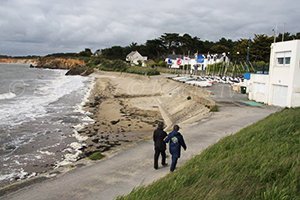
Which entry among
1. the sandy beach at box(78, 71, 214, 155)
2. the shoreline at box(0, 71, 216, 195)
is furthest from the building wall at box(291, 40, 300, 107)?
the shoreline at box(0, 71, 216, 195)

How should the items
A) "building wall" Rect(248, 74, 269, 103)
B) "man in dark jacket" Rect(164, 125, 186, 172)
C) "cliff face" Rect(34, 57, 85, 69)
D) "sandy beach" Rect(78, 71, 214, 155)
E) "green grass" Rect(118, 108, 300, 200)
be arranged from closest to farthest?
"green grass" Rect(118, 108, 300, 200) → "man in dark jacket" Rect(164, 125, 186, 172) → "sandy beach" Rect(78, 71, 214, 155) → "building wall" Rect(248, 74, 269, 103) → "cliff face" Rect(34, 57, 85, 69)

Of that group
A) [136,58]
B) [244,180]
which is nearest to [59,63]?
[136,58]

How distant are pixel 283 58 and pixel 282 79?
1.57 meters

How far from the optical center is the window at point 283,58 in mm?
24953

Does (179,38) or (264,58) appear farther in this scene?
(179,38)

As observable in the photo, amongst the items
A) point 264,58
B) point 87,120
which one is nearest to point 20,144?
point 87,120

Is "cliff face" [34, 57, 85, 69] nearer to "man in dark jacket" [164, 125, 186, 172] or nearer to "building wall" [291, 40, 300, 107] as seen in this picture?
"building wall" [291, 40, 300, 107]

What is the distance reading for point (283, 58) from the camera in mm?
25812

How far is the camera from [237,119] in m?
20.2

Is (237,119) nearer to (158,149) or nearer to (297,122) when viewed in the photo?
(297,122)

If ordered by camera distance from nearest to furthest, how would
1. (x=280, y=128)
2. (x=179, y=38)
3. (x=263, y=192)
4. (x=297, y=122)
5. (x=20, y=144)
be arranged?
1. (x=263, y=192)
2. (x=280, y=128)
3. (x=297, y=122)
4. (x=20, y=144)
5. (x=179, y=38)

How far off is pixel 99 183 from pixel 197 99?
2018 cm

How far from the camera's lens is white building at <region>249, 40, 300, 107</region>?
79.1ft

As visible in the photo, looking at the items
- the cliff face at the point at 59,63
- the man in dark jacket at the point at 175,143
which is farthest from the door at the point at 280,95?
the cliff face at the point at 59,63
